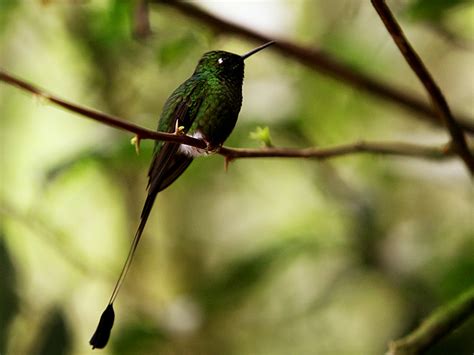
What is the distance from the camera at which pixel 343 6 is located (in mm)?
2359

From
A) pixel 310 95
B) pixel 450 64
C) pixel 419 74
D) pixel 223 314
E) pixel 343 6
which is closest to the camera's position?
pixel 419 74

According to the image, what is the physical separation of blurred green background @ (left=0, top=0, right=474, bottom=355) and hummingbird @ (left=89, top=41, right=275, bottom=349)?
351mm

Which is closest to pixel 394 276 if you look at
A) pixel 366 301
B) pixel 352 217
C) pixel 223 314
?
pixel 352 217

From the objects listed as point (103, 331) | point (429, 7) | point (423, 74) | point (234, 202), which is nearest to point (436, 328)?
point (423, 74)

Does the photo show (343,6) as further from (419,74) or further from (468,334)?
(419,74)

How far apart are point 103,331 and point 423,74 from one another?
0.41 metres

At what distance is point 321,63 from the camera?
1406mm

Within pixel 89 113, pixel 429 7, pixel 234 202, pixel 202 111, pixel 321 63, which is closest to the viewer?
pixel 89 113

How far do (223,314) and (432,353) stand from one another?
65 cm

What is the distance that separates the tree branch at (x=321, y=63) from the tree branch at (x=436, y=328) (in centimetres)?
55

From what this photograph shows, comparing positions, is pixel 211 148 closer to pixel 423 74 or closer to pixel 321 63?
pixel 423 74

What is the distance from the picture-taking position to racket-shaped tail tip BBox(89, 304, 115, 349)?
56cm

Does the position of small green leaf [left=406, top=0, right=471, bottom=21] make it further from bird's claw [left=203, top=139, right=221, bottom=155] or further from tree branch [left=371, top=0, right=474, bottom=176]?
bird's claw [left=203, top=139, right=221, bottom=155]

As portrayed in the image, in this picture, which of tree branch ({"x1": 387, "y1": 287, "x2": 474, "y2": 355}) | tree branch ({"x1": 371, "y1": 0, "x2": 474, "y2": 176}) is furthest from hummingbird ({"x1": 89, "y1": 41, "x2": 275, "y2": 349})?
tree branch ({"x1": 387, "y1": 287, "x2": 474, "y2": 355})
